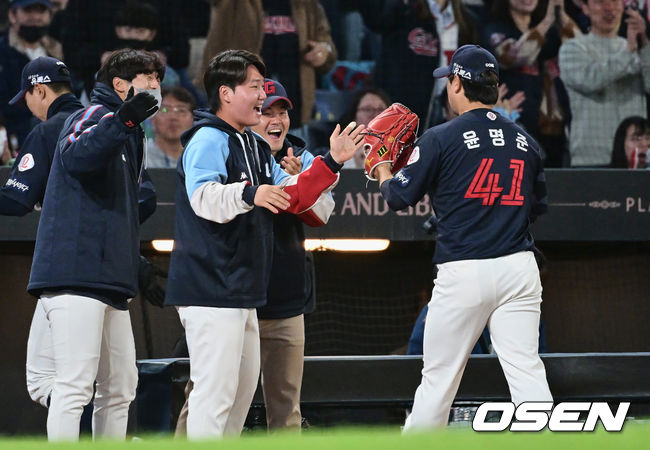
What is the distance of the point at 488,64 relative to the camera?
3.78 m

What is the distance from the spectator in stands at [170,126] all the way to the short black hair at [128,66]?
3.21m

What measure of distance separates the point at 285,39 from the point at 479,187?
3826mm

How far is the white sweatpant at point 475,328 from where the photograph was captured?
11.6 feet

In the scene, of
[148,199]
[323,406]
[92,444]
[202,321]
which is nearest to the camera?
[92,444]

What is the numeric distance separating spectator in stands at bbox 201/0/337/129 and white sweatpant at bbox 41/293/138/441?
12.3ft

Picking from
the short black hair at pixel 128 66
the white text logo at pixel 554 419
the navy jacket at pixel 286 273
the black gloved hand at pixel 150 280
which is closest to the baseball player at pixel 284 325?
the navy jacket at pixel 286 273

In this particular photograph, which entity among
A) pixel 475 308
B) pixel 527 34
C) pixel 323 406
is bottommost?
pixel 323 406

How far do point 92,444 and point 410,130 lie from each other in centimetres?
268

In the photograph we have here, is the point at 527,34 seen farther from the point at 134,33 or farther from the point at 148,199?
the point at 148,199

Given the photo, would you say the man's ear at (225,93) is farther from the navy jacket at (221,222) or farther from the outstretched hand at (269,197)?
the outstretched hand at (269,197)

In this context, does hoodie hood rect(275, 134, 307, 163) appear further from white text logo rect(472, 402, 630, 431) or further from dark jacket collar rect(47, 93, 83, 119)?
white text logo rect(472, 402, 630, 431)

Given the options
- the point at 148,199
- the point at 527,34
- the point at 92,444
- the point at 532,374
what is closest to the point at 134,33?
the point at 527,34

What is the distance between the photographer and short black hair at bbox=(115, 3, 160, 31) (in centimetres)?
709

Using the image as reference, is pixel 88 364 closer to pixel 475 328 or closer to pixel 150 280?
pixel 475 328
